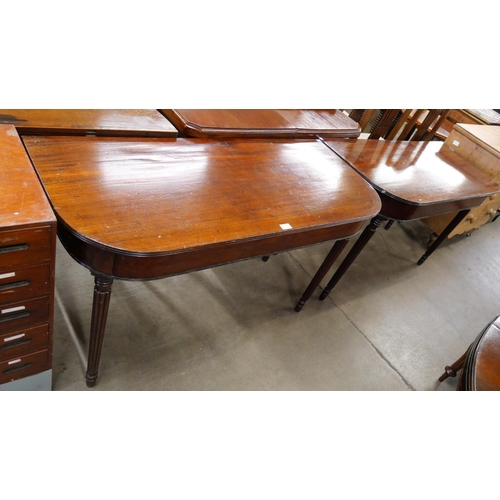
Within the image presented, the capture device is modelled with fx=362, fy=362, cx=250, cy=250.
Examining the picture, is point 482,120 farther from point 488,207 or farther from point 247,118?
point 247,118

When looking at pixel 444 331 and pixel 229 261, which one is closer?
pixel 229 261

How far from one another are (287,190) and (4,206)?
904 millimetres

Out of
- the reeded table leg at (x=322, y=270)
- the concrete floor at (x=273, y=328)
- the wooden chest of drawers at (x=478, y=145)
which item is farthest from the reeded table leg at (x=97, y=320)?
the wooden chest of drawers at (x=478, y=145)

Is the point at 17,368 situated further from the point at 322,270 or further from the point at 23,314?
the point at 322,270

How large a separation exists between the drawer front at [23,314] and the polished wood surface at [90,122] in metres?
0.54

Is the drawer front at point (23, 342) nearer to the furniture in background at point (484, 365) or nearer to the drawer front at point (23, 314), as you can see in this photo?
the drawer front at point (23, 314)

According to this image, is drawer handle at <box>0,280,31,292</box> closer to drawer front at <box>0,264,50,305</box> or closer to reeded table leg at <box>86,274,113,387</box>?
drawer front at <box>0,264,50,305</box>

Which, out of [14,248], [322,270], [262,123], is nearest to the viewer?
[14,248]

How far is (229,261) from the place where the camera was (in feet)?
4.02

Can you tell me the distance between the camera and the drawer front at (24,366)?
116 cm

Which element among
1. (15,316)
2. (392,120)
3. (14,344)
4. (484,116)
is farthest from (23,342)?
(484,116)

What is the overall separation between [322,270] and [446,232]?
50.1 inches

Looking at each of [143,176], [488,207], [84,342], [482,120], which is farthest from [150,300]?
[482,120]

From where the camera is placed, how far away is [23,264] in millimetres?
911
